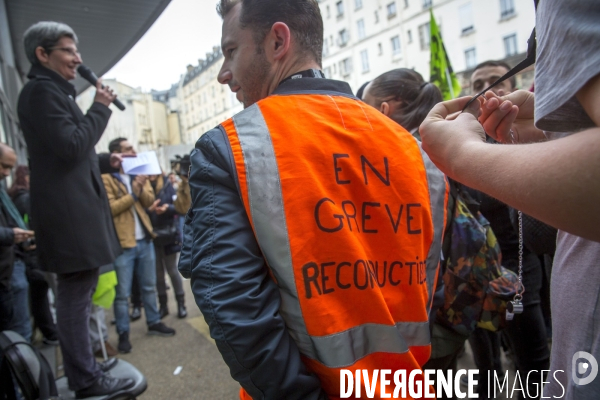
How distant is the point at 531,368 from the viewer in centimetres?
225

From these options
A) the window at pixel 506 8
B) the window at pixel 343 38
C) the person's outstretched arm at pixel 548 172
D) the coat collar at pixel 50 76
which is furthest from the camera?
the window at pixel 343 38

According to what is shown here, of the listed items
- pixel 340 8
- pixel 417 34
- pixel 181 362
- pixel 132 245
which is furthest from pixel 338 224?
pixel 340 8

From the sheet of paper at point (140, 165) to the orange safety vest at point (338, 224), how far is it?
117 inches

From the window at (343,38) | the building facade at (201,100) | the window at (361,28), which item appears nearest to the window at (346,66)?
the window at (343,38)

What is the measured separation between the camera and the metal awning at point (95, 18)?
6.91 meters

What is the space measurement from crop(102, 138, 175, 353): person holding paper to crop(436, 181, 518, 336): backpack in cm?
328

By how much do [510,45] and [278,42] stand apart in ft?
96.6

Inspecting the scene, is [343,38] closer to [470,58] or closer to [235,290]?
[470,58]

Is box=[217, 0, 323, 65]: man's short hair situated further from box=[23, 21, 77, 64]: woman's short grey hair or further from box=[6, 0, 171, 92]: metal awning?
box=[6, 0, 171, 92]: metal awning

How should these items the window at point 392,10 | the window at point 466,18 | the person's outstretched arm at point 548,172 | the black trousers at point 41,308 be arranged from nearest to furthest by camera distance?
the person's outstretched arm at point 548,172, the black trousers at point 41,308, the window at point 466,18, the window at point 392,10

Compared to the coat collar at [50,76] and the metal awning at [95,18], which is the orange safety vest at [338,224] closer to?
the coat collar at [50,76]

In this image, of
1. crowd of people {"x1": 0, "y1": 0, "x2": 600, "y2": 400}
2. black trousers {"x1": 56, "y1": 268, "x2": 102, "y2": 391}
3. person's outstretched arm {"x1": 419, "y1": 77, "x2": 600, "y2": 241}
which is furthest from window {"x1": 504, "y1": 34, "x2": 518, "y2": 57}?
person's outstretched arm {"x1": 419, "y1": 77, "x2": 600, "y2": 241}

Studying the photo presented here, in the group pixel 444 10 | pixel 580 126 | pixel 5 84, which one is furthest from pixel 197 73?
pixel 580 126

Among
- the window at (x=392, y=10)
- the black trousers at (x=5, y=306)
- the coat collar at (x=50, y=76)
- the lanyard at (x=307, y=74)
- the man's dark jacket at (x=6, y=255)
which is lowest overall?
the black trousers at (x=5, y=306)
